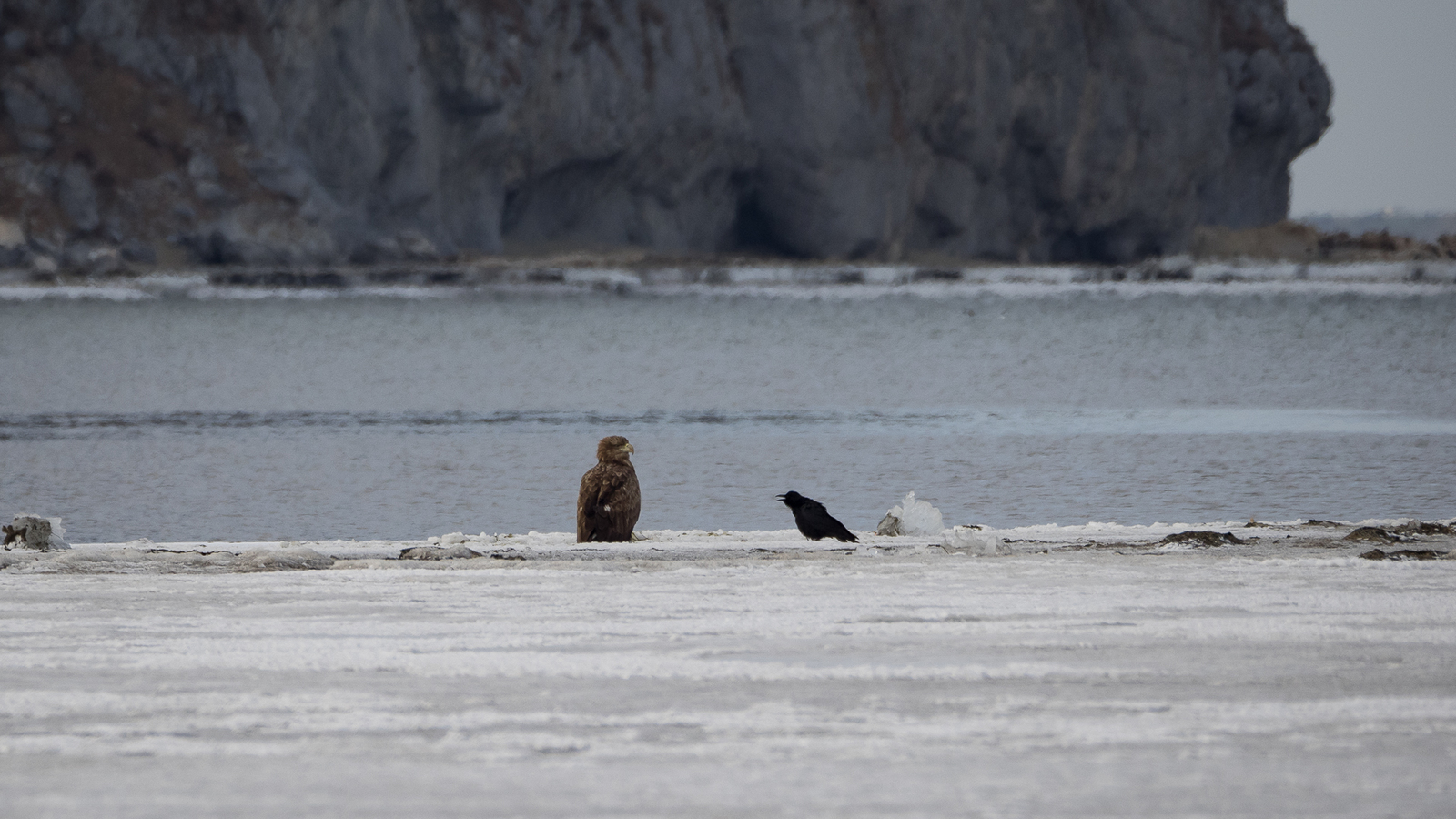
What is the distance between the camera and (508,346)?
3947 centimetres

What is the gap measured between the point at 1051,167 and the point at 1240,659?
3767 inches

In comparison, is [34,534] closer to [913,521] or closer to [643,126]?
[913,521]

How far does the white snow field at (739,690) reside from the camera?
9.37 ft

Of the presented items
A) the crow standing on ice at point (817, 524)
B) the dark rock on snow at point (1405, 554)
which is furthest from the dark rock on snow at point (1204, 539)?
the crow standing on ice at point (817, 524)

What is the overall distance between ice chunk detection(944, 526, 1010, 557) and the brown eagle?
1.45m

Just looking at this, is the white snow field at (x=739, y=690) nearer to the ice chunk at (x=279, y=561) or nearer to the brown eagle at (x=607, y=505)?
the ice chunk at (x=279, y=561)

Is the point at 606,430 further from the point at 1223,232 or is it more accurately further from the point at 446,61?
the point at 1223,232

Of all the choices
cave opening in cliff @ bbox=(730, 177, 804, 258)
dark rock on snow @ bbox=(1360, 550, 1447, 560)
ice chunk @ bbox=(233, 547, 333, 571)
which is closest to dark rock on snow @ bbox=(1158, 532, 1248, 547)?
dark rock on snow @ bbox=(1360, 550, 1447, 560)

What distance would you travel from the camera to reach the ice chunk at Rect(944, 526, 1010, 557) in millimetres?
6105

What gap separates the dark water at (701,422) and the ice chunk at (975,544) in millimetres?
4830

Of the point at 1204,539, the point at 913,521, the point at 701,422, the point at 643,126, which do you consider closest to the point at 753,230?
the point at 643,126

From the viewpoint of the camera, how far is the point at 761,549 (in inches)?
257

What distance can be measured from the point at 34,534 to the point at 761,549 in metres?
2.88

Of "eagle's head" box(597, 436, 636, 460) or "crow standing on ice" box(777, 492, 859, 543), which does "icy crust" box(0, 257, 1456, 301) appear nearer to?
"eagle's head" box(597, 436, 636, 460)
